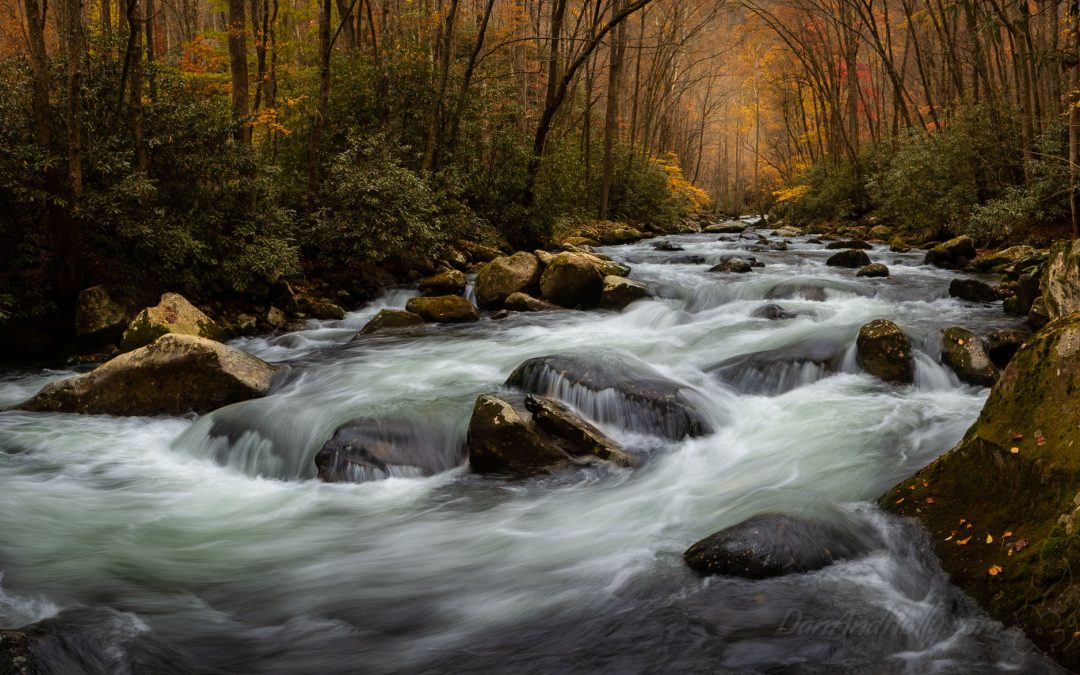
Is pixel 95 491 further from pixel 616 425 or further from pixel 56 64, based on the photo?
pixel 56 64

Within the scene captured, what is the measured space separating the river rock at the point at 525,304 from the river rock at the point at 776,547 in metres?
8.82

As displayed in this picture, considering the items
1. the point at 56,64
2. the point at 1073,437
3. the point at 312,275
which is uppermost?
the point at 56,64

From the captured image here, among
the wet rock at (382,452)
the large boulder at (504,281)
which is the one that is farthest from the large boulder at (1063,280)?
the large boulder at (504,281)

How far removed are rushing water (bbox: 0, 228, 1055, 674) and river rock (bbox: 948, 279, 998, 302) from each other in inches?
81.5

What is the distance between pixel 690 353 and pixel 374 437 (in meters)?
5.09

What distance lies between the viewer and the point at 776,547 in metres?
4.15

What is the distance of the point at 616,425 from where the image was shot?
691 cm

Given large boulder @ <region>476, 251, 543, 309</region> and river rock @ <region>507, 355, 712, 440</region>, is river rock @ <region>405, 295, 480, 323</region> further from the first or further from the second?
river rock @ <region>507, 355, 712, 440</region>

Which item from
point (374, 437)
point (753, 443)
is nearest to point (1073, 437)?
point (753, 443)

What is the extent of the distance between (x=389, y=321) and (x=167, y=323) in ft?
11.2

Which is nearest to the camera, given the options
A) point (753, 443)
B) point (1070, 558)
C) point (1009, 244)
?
point (1070, 558)

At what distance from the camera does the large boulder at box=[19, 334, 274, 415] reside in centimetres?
781

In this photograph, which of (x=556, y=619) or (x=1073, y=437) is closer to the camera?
(x=1073, y=437)

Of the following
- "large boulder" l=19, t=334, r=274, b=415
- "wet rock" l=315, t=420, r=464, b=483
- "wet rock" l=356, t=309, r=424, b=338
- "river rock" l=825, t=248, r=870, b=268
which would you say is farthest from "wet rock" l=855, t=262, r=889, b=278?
"large boulder" l=19, t=334, r=274, b=415
